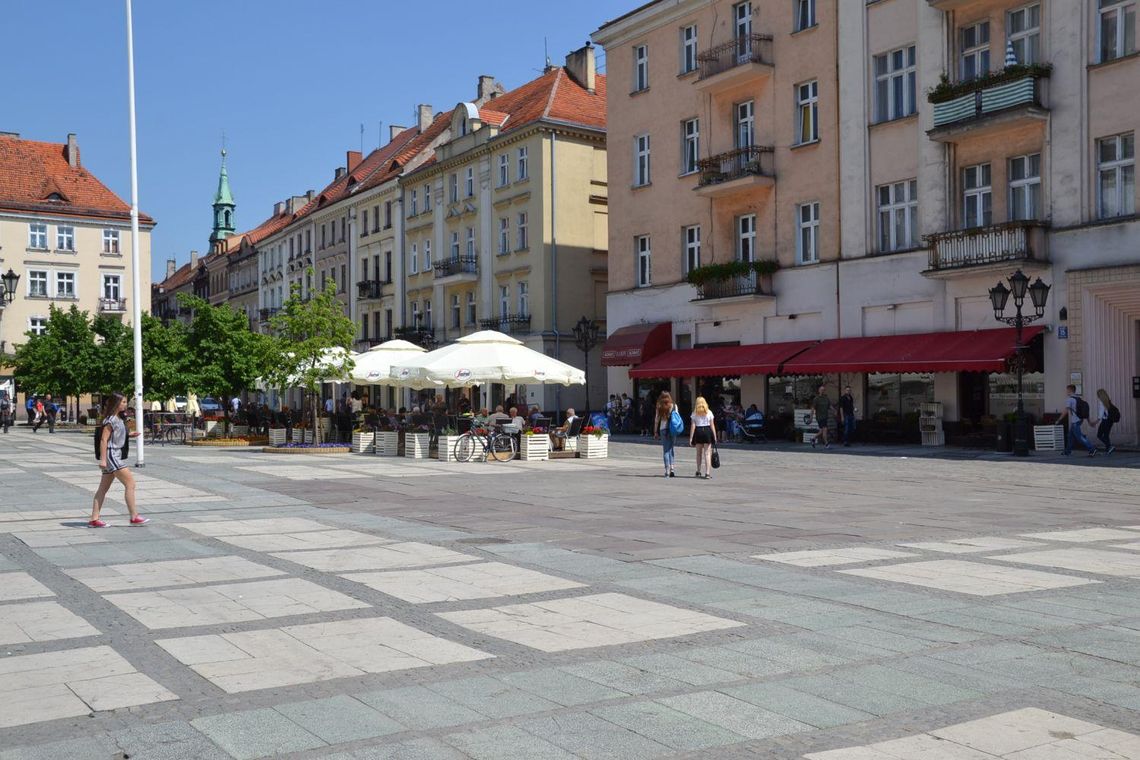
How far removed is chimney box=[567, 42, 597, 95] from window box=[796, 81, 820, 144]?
19.5 metres

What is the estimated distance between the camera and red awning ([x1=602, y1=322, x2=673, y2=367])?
4131 centimetres

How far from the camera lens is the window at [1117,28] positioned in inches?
1063

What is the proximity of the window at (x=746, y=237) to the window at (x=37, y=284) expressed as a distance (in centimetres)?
5570

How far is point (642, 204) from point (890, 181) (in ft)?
38.7

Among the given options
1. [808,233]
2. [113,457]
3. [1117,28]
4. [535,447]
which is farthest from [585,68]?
[113,457]

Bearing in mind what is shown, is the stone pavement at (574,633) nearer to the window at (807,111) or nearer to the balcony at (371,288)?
the window at (807,111)

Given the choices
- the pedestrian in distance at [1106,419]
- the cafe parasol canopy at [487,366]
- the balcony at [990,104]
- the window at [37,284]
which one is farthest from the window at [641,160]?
the window at [37,284]

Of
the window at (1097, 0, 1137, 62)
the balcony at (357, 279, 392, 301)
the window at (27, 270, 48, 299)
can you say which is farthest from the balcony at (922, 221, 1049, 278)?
the window at (27, 270, 48, 299)

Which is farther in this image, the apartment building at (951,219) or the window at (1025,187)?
the window at (1025,187)

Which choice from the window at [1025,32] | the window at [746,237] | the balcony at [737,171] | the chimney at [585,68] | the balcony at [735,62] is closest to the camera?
the window at [1025,32]

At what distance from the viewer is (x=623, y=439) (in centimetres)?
3931

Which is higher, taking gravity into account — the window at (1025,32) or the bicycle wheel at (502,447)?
the window at (1025,32)

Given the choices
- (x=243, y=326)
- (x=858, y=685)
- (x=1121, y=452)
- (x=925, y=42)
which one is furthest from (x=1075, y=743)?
(x=243, y=326)

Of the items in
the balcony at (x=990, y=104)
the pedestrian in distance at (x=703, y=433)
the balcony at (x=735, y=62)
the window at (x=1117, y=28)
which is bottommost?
the pedestrian in distance at (x=703, y=433)
